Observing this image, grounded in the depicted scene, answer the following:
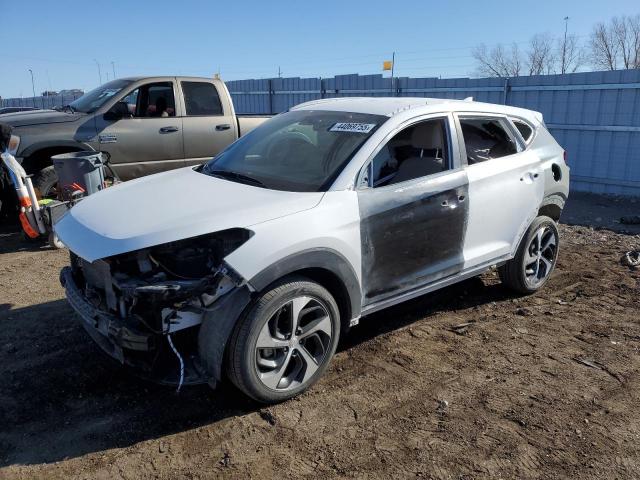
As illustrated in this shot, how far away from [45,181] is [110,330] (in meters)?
4.74

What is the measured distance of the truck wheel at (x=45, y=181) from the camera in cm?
703

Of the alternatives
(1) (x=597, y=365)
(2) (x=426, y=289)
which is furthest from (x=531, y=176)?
(1) (x=597, y=365)

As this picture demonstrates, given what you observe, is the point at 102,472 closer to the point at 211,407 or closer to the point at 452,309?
the point at 211,407

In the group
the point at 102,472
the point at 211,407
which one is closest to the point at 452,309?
the point at 211,407

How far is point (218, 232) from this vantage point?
3197 mm

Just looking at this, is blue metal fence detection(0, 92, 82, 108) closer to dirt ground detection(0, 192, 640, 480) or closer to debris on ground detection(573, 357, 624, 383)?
dirt ground detection(0, 192, 640, 480)

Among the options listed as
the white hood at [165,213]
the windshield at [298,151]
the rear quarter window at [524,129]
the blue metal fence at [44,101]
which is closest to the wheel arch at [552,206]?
the rear quarter window at [524,129]

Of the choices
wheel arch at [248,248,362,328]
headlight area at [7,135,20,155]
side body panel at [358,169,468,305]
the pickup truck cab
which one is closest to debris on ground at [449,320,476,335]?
side body panel at [358,169,468,305]

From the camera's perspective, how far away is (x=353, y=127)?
407 centimetres

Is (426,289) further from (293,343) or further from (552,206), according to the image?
(552,206)

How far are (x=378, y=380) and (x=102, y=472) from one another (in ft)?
5.96

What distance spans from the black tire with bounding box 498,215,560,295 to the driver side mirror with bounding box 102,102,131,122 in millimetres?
5424

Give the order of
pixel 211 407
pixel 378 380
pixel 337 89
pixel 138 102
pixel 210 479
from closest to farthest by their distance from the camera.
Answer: pixel 210 479
pixel 211 407
pixel 378 380
pixel 138 102
pixel 337 89

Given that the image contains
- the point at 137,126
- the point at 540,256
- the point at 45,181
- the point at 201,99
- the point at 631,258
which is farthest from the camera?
the point at 201,99
